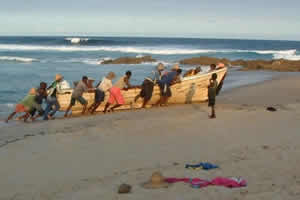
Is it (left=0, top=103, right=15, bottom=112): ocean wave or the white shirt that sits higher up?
the white shirt

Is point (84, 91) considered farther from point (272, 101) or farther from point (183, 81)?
point (272, 101)

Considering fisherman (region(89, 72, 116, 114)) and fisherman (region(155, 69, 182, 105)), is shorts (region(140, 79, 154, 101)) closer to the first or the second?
fisherman (region(155, 69, 182, 105))

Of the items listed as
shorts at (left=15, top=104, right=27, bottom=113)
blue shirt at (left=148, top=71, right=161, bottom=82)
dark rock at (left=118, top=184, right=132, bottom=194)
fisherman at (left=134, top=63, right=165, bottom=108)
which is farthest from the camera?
blue shirt at (left=148, top=71, right=161, bottom=82)

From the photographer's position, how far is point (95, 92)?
11484 mm

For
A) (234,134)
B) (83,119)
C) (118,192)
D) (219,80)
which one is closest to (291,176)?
(118,192)

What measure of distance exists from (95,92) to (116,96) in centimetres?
59

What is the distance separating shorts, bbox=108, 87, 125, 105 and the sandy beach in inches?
26.2

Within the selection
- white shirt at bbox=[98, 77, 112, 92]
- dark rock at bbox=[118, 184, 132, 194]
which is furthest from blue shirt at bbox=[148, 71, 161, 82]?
dark rock at bbox=[118, 184, 132, 194]

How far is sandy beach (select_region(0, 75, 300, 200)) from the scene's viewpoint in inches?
208

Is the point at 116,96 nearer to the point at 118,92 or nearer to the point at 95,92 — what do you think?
the point at 118,92

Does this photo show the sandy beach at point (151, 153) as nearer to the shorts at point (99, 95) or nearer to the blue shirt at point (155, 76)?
the shorts at point (99, 95)

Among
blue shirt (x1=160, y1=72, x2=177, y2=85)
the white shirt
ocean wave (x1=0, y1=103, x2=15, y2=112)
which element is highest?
blue shirt (x1=160, y1=72, x2=177, y2=85)

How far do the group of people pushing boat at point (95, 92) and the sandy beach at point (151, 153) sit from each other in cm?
65

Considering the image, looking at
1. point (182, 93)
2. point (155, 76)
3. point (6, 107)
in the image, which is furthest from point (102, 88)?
point (6, 107)
